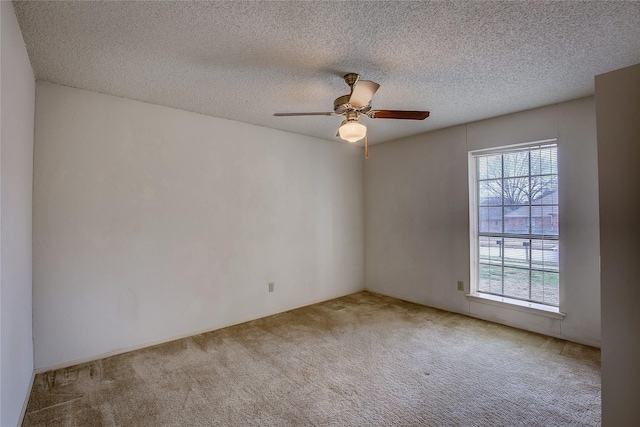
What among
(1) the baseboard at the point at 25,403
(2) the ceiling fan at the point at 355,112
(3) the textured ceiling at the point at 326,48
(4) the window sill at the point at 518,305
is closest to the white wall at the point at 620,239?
(3) the textured ceiling at the point at 326,48

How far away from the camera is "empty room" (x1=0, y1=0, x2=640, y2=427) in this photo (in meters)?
1.75

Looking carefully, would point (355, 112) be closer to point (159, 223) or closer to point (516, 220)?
point (159, 223)

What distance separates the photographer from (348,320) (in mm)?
3811

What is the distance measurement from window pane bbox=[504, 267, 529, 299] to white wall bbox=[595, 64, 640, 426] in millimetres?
2211

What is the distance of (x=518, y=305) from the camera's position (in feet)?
11.4

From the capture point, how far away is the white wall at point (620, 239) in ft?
4.79

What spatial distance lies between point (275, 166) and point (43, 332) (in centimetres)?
287

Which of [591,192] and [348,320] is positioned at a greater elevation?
[591,192]

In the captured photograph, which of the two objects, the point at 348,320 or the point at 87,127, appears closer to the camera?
the point at 87,127

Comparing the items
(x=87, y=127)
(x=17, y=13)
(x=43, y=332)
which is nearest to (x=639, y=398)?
(x=17, y=13)

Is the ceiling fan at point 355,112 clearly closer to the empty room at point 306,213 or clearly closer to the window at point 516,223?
the empty room at point 306,213

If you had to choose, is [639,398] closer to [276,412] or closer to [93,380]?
[276,412]

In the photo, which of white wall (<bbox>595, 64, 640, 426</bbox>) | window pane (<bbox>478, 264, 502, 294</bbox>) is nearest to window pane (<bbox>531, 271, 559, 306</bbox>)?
window pane (<bbox>478, 264, 502, 294</bbox>)

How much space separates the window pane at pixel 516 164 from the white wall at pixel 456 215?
0.66 ft
